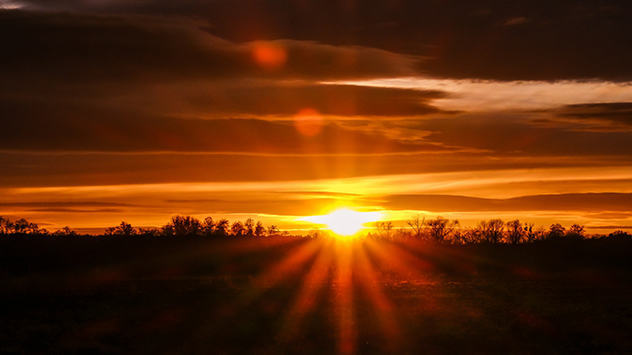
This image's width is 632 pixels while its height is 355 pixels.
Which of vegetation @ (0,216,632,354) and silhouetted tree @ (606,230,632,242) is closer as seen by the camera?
vegetation @ (0,216,632,354)

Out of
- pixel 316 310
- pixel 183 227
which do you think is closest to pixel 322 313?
pixel 316 310

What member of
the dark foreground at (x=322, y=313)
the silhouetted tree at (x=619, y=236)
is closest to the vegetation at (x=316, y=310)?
the dark foreground at (x=322, y=313)

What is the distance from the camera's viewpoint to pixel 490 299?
27.7 m

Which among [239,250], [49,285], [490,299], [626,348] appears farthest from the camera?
[239,250]

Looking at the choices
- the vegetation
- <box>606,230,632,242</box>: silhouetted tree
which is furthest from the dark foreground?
<box>606,230,632,242</box>: silhouetted tree

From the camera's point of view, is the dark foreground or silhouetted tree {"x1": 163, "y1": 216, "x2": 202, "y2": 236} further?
silhouetted tree {"x1": 163, "y1": 216, "x2": 202, "y2": 236}

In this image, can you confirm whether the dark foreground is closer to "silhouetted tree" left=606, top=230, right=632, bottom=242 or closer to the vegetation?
the vegetation

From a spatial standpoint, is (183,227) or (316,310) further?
(183,227)

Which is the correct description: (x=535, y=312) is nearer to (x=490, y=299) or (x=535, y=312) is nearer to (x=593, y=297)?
(x=490, y=299)

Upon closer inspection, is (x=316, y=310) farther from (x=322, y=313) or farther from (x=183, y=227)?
(x=183, y=227)

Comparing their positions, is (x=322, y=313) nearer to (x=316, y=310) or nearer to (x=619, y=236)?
(x=316, y=310)

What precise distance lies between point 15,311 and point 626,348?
22.4 meters

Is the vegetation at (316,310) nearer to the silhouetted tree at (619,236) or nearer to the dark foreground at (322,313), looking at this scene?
the dark foreground at (322,313)

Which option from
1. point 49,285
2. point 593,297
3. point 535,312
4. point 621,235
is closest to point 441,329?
point 535,312
